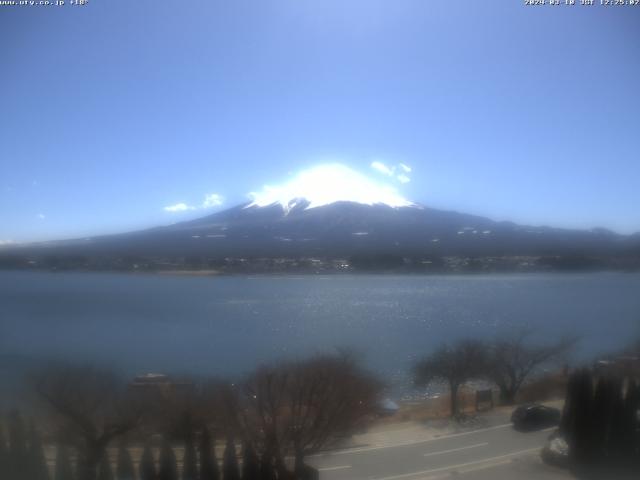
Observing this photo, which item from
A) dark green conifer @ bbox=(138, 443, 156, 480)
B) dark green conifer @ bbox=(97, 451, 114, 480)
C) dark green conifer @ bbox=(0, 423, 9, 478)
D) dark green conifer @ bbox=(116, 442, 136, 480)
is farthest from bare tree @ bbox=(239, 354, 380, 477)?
dark green conifer @ bbox=(0, 423, 9, 478)

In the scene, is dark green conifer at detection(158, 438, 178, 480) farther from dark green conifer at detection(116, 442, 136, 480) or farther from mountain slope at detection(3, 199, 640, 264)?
mountain slope at detection(3, 199, 640, 264)

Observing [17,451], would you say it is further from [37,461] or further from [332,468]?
[332,468]

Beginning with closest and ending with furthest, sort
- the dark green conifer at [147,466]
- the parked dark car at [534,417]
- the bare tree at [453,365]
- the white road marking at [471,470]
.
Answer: the dark green conifer at [147,466]
the white road marking at [471,470]
the parked dark car at [534,417]
the bare tree at [453,365]

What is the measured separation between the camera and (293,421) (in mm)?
3064

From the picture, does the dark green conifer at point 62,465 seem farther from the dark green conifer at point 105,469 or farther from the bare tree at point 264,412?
the bare tree at point 264,412

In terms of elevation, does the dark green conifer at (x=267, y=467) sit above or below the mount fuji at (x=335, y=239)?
below

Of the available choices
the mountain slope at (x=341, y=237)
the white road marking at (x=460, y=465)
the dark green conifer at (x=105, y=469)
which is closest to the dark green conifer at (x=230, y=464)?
the dark green conifer at (x=105, y=469)

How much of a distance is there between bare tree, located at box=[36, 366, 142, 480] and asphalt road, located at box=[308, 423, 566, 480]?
1274mm

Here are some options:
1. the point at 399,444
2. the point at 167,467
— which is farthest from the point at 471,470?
the point at 167,467

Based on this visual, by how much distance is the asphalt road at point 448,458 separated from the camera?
3.11 m

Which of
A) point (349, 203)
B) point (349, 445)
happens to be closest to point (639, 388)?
point (349, 445)

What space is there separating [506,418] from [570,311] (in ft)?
4.01

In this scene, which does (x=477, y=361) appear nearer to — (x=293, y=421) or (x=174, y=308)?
(x=293, y=421)

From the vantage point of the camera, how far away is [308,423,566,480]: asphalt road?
122 inches
